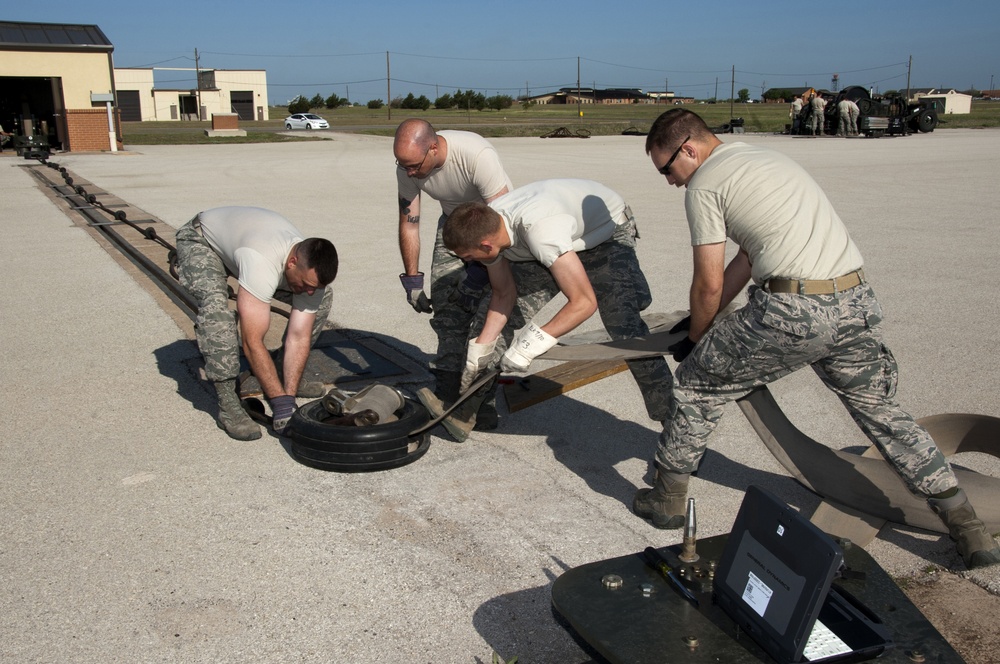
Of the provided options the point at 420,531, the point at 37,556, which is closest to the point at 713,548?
the point at 420,531

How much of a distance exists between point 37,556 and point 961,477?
389 centimetres

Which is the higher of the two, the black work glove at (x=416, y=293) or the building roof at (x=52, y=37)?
the building roof at (x=52, y=37)

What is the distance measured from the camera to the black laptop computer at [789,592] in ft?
7.38

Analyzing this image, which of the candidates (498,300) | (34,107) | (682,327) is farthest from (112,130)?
(682,327)

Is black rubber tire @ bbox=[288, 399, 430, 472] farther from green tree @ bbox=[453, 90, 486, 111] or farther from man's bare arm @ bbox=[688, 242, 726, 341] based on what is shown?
green tree @ bbox=[453, 90, 486, 111]

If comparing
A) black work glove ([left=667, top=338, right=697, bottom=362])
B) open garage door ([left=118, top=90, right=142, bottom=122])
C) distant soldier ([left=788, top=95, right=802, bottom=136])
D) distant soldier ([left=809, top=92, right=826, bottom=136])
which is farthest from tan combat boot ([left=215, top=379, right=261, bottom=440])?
open garage door ([left=118, top=90, right=142, bottom=122])

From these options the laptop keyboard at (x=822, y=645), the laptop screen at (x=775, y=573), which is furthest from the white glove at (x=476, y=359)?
the laptop keyboard at (x=822, y=645)

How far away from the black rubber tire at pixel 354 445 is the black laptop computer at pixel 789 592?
2085 millimetres

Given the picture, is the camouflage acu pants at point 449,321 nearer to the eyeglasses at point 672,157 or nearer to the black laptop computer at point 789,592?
the eyeglasses at point 672,157

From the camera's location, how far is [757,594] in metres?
2.44

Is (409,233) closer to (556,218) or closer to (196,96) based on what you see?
(556,218)

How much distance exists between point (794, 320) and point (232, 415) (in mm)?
3041

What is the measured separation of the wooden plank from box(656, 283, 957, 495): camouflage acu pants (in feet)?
5.56

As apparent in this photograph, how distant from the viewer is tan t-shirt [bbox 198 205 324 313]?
4.70 meters
